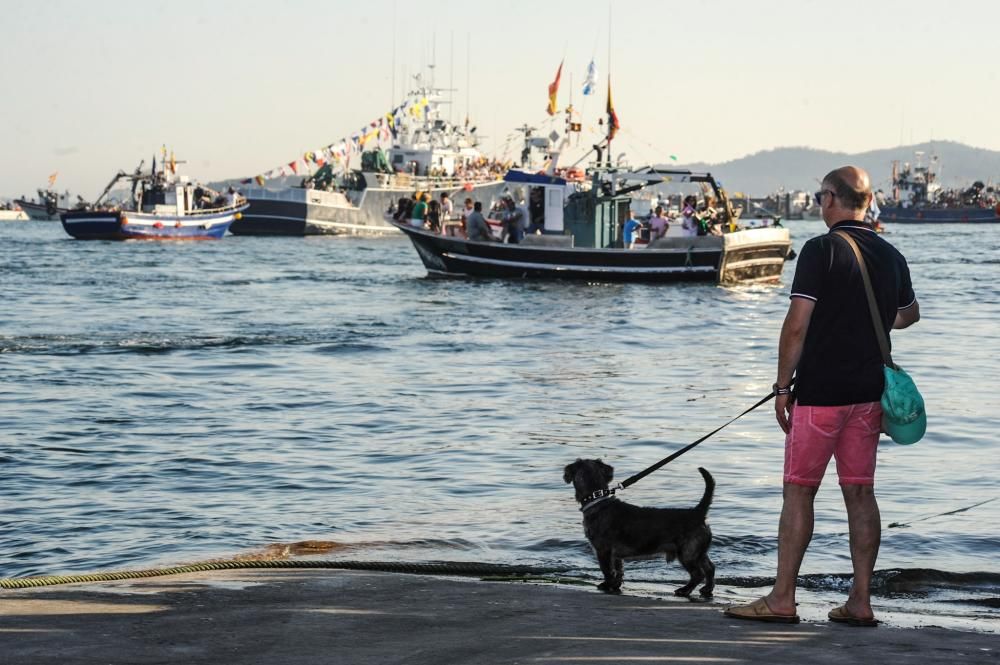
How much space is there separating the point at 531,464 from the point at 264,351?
1120cm

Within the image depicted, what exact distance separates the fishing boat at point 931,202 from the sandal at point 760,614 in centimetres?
12424

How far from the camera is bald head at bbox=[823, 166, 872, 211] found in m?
5.69

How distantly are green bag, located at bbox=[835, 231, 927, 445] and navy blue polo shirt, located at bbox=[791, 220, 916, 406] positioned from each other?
0.03 meters

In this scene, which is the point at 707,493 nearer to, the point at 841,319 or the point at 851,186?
the point at 841,319

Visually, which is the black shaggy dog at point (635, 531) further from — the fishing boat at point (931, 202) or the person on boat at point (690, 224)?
the fishing boat at point (931, 202)

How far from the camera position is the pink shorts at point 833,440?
5.66m

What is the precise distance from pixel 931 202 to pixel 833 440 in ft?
480

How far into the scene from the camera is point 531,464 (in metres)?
11.8

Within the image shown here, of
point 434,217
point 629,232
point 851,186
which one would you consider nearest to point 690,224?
point 629,232

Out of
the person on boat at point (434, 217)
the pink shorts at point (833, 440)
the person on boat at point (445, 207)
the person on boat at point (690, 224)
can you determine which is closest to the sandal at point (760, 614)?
the pink shorts at point (833, 440)

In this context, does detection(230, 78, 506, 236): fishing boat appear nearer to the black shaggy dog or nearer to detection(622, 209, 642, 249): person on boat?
detection(622, 209, 642, 249): person on boat

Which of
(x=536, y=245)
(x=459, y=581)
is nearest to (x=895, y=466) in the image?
(x=459, y=581)

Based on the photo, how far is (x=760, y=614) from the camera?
18.8 ft

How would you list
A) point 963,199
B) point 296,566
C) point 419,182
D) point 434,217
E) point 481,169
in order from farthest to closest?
point 963,199
point 481,169
point 419,182
point 434,217
point 296,566
